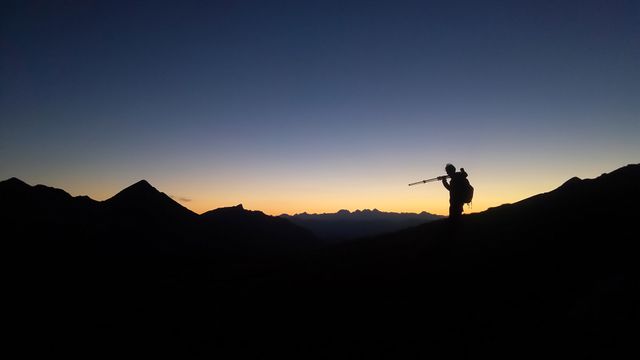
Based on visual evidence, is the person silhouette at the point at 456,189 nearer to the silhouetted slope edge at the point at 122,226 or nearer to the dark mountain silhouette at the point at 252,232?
the silhouetted slope edge at the point at 122,226

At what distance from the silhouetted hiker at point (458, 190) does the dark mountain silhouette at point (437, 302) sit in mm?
552

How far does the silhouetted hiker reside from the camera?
34.8ft

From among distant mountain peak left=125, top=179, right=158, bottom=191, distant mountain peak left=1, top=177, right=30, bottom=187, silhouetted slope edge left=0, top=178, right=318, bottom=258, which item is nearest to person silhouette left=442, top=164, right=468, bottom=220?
silhouetted slope edge left=0, top=178, right=318, bottom=258

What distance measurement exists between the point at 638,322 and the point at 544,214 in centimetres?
916

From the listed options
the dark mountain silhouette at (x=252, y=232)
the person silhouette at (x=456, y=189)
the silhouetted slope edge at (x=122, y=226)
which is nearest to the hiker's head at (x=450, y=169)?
the person silhouette at (x=456, y=189)

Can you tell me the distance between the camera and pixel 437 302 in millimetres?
8477

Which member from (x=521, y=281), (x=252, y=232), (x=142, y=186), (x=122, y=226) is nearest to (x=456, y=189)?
(x=521, y=281)

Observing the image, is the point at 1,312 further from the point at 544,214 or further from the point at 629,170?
the point at 629,170

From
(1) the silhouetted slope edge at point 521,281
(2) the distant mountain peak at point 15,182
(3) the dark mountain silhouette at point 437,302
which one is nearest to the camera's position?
(1) the silhouetted slope edge at point 521,281

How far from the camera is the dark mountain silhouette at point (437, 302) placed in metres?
6.44

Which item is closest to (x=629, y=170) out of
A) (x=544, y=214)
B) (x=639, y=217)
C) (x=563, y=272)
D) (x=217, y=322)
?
(x=544, y=214)

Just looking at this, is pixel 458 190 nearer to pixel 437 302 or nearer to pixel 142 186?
Answer: pixel 437 302

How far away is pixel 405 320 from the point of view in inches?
314

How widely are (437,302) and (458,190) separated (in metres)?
3.89
